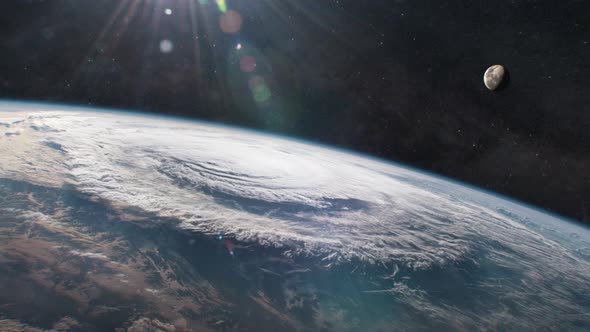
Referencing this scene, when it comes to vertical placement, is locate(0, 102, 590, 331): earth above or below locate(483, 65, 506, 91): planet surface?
below

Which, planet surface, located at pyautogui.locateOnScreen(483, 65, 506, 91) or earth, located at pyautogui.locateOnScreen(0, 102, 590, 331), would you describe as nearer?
earth, located at pyautogui.locateOnScreen(0, 102, 590, 331)

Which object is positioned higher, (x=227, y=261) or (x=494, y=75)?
(x=494, y=75)

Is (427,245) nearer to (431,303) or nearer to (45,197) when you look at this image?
(431,303)

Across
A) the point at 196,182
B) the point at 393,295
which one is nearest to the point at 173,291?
the point at 393,295

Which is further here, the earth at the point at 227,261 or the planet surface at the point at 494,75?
the planet surface at the point at 494,75

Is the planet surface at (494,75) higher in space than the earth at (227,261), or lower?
higher
